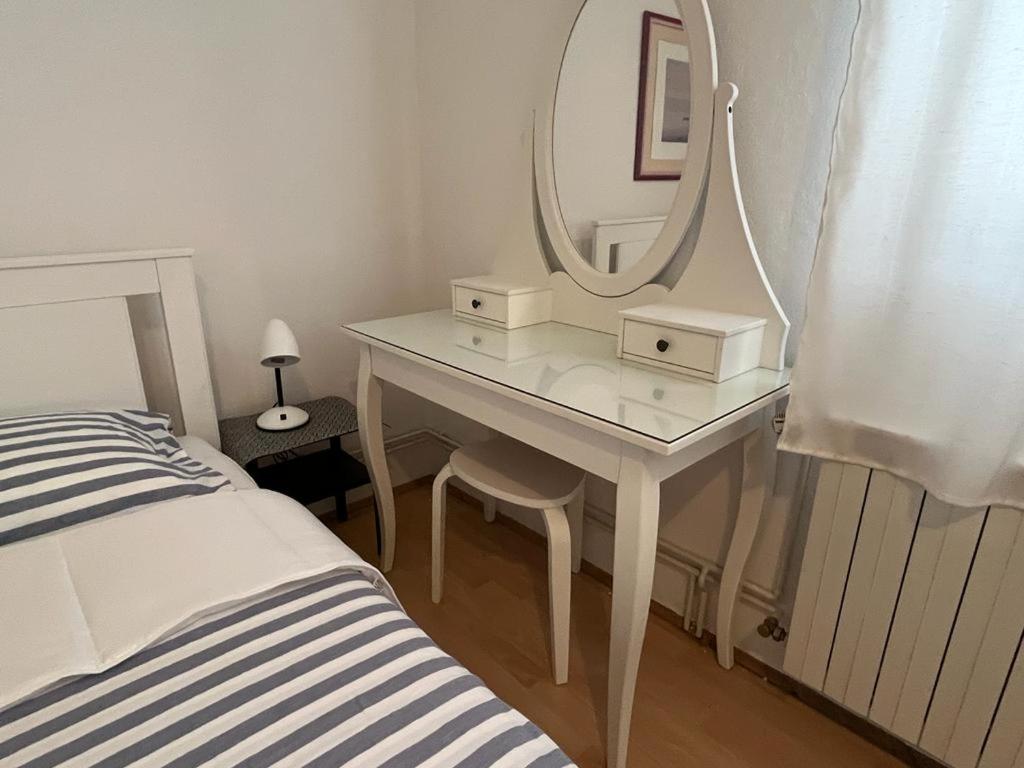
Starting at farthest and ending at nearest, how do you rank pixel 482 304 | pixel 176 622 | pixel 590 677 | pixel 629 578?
pixel 482 304 → pixel 590 677 → pixel 629 578 → pixel 176 622

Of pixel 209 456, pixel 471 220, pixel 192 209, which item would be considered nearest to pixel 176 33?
pixel 192 209

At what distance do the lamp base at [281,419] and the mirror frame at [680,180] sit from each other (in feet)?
3.03

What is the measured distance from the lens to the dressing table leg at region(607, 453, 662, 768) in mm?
1050

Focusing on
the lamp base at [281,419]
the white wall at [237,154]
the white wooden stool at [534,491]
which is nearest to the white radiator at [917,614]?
the white wooden stool at [534,491]

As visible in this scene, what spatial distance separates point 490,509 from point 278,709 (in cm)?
149

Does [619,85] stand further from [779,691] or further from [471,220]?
[779,691]

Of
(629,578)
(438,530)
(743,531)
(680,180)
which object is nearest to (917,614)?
(743,531)

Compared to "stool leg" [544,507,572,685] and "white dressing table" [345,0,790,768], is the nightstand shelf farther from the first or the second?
"stool leg" [544,507,572,685]

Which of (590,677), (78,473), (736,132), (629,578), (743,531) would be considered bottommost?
(590,677)

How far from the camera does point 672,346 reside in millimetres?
1245

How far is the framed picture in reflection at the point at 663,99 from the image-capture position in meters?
1.29

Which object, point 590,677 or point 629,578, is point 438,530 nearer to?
point 590,677

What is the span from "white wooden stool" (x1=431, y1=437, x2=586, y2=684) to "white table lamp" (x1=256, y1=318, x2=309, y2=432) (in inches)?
20.2

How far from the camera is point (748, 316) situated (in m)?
1.28
